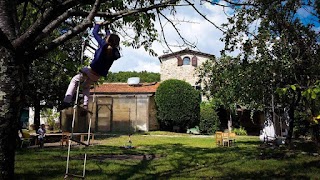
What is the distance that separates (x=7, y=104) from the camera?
4199 millimetres

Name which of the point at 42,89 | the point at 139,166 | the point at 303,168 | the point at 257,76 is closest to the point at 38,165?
the point at 139,166

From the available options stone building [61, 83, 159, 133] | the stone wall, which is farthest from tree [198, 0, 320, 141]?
the stone wall

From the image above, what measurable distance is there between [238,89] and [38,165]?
987 cm

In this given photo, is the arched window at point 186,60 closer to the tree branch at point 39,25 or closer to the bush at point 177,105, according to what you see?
the bush at point 177,105

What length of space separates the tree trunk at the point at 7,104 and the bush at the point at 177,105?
24016 mm

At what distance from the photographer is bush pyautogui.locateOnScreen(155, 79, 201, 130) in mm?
28188

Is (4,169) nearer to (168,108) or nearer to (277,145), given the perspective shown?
(277,145)

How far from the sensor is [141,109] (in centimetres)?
2730

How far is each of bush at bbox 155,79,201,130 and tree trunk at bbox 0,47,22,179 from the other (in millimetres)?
24016

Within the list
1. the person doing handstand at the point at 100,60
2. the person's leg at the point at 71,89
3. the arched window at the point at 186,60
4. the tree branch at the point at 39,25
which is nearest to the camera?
the tree branch at the point at 39,25

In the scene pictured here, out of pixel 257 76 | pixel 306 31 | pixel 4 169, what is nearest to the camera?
pixel 4 169

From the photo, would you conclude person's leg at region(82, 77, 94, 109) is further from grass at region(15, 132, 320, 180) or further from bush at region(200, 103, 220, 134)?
bush at region(200, 103, 220, 134)

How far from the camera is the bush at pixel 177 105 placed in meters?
28.2

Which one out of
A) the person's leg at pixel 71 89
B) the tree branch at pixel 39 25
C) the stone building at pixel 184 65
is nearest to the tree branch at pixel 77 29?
the tree branch at pixel 39 25
